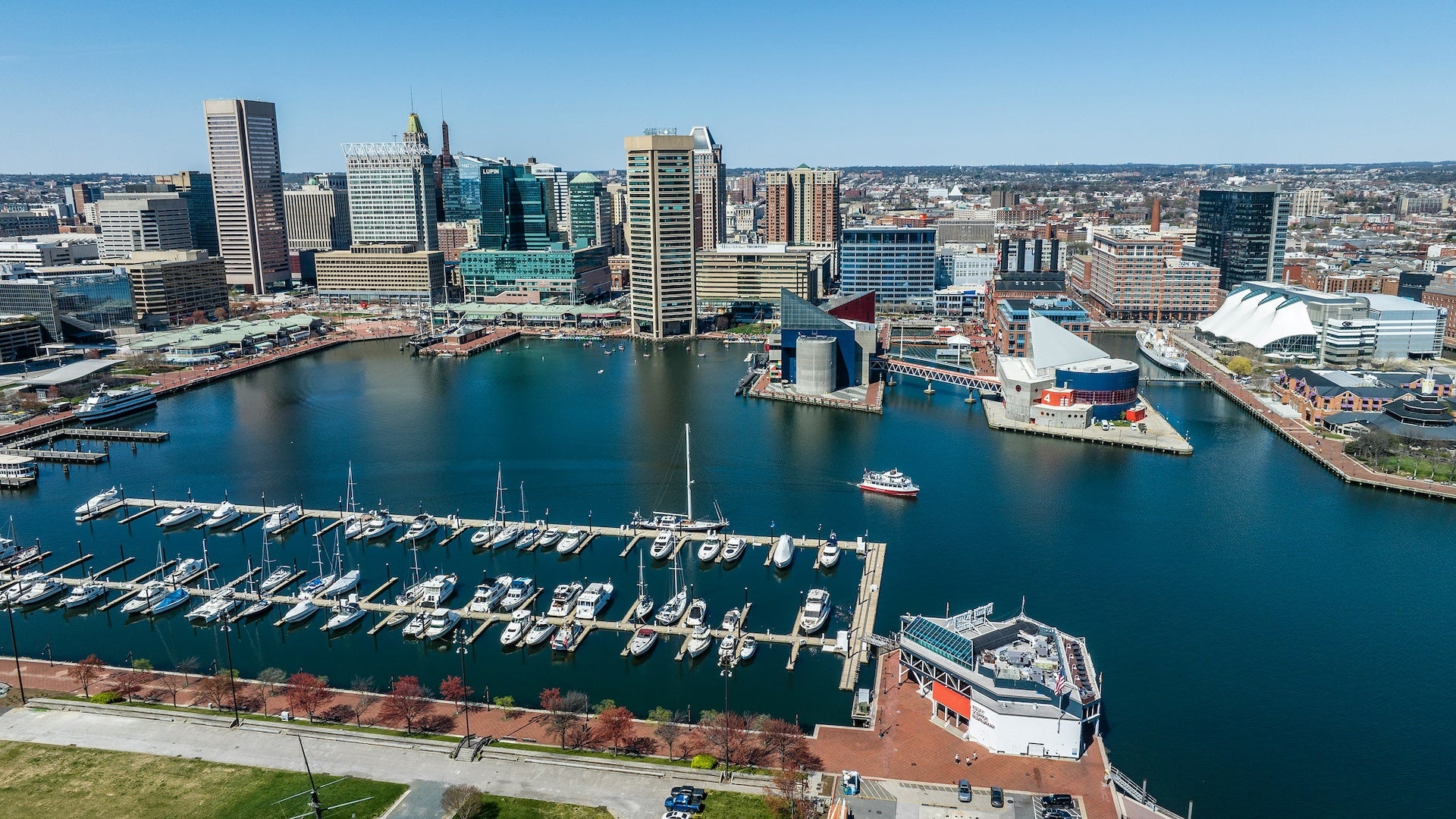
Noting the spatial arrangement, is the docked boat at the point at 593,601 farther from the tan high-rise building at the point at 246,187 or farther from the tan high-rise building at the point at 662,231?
the tan high-rise building at the point at 246,187

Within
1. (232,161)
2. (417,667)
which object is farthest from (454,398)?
(232,161)

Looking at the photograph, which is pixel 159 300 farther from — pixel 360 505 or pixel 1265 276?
pixel 1265 276

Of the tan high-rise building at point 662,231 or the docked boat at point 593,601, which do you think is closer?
the docked boat at point 593,601

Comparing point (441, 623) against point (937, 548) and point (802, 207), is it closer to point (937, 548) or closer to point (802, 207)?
point (937, 548)

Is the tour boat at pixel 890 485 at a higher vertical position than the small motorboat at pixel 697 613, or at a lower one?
higher

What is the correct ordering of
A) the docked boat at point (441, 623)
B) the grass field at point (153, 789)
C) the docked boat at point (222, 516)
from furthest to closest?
the docked boat at point (222, 516) → the docked boat at point (441, 623) → the grass field at point (153, 789)

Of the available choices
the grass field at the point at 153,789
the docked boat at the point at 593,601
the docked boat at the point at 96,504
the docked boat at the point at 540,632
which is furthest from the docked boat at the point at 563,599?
the docked boat at the point at 96,504

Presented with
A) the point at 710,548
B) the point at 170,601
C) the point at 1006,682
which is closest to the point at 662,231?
the point at 710,548
